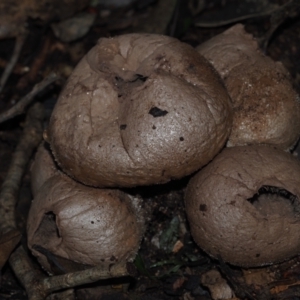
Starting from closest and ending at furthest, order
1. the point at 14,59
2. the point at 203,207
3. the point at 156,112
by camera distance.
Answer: the point at 156,112 → the point at 203,207 → the point at 14,59

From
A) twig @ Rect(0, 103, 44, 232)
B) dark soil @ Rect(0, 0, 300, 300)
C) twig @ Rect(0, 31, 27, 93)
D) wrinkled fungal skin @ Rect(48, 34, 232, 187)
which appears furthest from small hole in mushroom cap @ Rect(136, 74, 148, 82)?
twig @ Rect(0, 31, 27, 93)

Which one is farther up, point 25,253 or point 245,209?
point 245,209

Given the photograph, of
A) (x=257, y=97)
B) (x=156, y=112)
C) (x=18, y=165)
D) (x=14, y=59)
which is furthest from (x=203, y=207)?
(x=14, y=59)

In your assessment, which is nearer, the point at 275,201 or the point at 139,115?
the point at 139,115

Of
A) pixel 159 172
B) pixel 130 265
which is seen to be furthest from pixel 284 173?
pixel 130 265

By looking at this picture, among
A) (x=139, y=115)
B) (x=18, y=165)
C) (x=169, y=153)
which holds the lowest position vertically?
(x=18, y=165)

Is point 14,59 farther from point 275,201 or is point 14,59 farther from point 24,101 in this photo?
point 275,201

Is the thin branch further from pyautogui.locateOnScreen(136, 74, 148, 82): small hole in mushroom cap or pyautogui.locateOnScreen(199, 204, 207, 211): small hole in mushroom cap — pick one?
pyautogui.locateOnScreen(136, 74, 148, 82): small hole in mushroom cap
